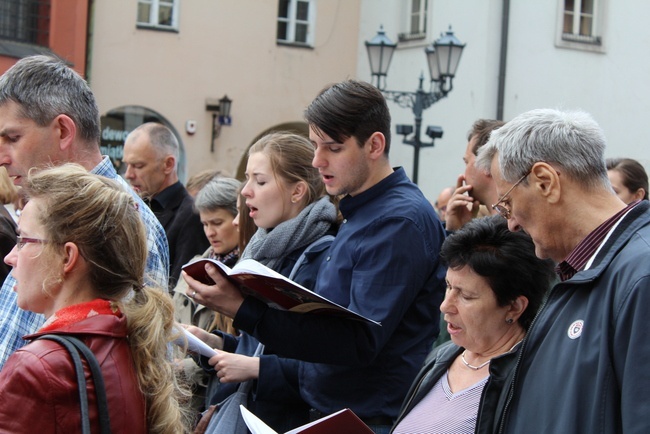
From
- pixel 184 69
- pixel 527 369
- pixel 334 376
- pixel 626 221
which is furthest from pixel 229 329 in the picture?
pixel 184 69

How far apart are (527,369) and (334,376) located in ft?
3.72

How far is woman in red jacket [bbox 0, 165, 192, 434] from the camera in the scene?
2424 millimetres

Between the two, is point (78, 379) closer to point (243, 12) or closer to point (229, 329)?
point (229, 329)

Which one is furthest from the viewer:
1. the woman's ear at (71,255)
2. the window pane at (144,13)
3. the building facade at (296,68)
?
the window pane at (144,13)

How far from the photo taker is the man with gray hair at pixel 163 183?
6520 mm

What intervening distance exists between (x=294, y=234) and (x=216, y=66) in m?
15.5

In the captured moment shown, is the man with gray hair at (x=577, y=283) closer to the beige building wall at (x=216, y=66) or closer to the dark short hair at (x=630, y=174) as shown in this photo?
the dark short hair at (x=630, y=174)

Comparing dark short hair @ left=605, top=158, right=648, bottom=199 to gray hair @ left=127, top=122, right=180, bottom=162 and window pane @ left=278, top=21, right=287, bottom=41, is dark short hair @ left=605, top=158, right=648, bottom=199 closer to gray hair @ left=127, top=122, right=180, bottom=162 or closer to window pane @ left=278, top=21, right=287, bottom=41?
gray hair @ left=127, top=122, right=180, bottom=162

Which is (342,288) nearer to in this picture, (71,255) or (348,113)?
(348,113)

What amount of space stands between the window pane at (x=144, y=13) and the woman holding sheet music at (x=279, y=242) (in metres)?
15.1

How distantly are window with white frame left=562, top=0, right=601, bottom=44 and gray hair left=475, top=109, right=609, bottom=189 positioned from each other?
55.9ft

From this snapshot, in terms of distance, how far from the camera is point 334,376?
367cm

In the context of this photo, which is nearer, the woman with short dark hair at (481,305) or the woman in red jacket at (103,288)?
the woman in red jacket at (103,288)

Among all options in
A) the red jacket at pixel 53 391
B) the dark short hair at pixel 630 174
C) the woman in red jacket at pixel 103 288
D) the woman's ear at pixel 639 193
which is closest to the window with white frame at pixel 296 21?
the dark short hair at pixel 630 174
